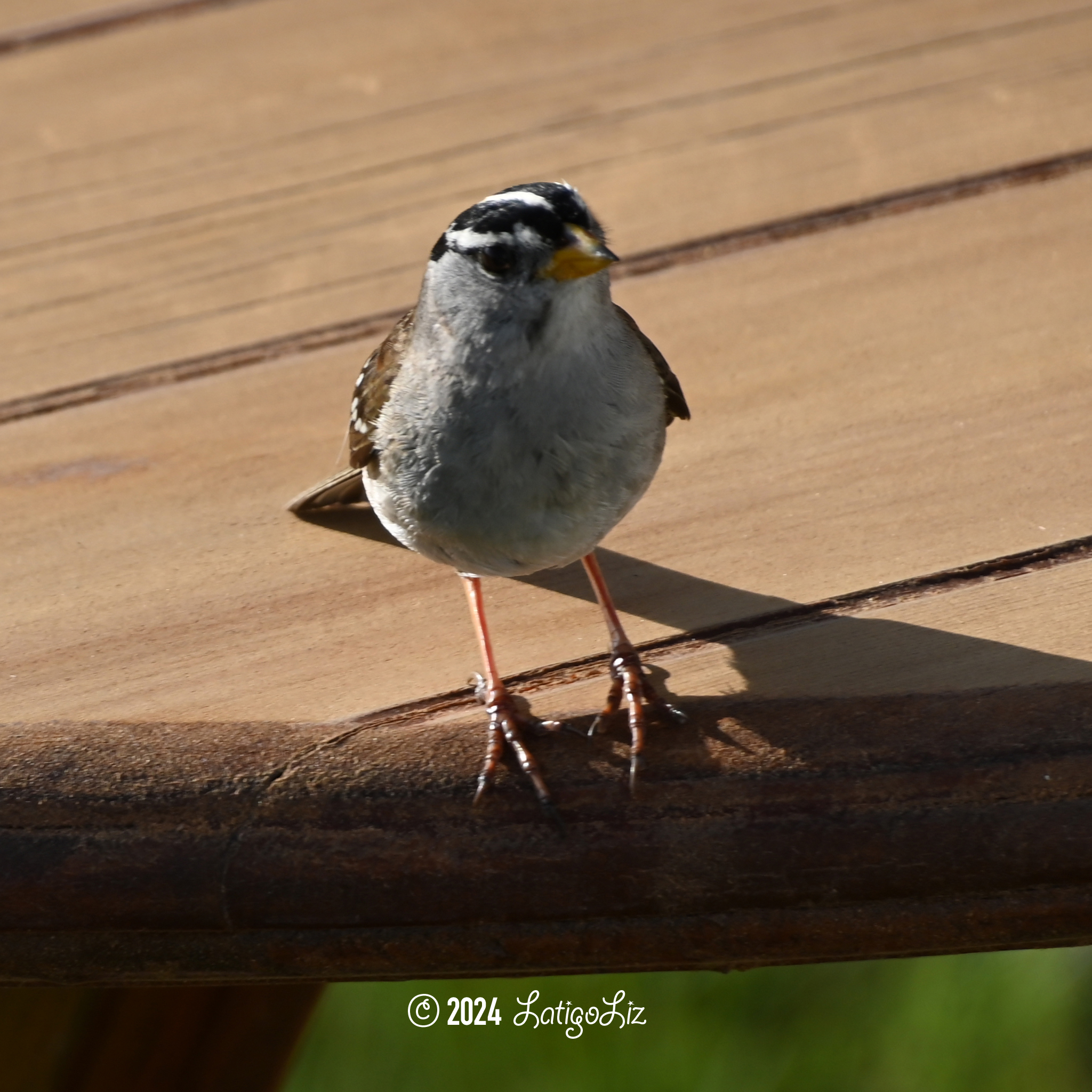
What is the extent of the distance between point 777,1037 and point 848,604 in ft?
6.39

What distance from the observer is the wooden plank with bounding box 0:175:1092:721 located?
184cm

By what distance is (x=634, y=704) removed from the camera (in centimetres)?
167

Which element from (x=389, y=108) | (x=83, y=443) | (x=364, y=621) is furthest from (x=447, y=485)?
(x=389, y=108)

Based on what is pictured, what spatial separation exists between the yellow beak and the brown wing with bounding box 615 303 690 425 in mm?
197

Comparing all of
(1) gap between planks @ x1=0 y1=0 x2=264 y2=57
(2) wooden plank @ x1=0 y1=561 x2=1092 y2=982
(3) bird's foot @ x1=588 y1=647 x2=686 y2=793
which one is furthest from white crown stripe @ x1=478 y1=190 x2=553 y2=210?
(1) gap between planks @ x1=0 y1=0 x2=264 y2=57

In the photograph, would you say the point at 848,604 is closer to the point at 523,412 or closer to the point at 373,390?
the point at 523,412

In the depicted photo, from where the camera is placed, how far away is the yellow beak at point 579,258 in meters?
1.77

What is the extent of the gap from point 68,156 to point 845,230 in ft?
5.16

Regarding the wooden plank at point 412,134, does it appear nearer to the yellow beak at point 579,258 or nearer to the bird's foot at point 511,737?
the yellow beak at point 579,258

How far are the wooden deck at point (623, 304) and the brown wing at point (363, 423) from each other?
66 millimetres

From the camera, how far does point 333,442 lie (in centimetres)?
226

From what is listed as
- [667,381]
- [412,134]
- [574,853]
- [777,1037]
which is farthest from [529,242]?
[777,1037]

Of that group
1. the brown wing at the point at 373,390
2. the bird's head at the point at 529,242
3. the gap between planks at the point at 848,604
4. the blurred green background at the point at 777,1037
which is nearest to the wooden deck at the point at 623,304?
the gap between planks at the point at 848,604

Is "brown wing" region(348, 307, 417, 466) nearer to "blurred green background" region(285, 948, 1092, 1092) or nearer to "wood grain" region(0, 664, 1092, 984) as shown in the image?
"wood grain" region(0, 664, 1092, 984)
